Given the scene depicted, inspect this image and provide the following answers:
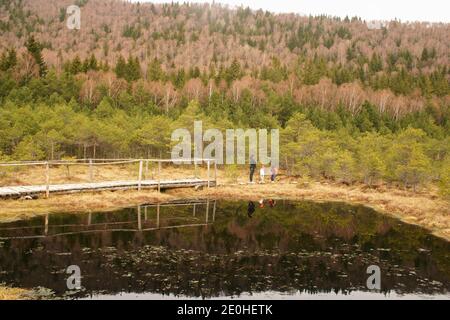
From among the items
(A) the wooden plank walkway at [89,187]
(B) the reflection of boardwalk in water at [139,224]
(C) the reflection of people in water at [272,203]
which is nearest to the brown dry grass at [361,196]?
(A) the wooden plank walkway at [89,187]

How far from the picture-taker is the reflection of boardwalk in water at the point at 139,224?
17.9 meters

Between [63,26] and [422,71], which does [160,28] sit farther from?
[422,71]

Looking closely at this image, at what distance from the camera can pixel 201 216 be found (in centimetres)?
2270

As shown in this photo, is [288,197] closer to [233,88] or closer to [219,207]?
[219,207]

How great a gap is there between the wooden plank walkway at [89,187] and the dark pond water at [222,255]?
3.71 m

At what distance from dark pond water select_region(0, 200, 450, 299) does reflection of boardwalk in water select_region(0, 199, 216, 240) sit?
5 centimetres

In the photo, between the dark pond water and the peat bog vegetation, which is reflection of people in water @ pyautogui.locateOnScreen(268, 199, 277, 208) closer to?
the peat bog vegetation

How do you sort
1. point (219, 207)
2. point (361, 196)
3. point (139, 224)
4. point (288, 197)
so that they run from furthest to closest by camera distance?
point (288, 197), point (361, 196), point (219, 207), point (139, 224)

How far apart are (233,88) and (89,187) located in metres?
54.8

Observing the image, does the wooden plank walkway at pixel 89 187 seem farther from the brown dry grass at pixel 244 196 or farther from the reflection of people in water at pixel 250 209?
the reflection of people in water at pixel 250 209

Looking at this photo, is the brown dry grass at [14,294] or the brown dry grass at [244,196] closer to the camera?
the brown dry grass at [14,294]

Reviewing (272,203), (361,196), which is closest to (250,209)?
(272,203)

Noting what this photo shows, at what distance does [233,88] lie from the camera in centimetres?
7762

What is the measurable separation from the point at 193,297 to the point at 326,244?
7.76 m
